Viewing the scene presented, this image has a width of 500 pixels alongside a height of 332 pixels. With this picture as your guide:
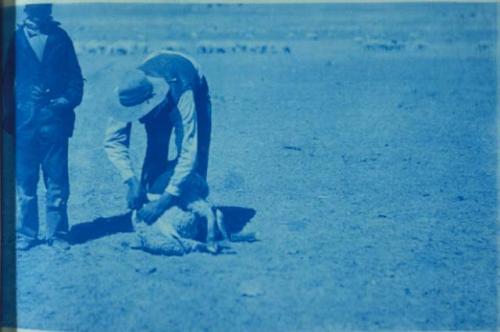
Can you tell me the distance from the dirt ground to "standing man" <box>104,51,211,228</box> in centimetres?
3

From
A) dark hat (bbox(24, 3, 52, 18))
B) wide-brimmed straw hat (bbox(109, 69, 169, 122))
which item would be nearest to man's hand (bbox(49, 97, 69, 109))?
wide-brimmed straw hat (bbox(109, 69, 169, 122))

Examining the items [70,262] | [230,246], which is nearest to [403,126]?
[230,246]

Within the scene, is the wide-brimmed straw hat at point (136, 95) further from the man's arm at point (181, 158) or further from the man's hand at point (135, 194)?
the man's hand at point (135, 194)

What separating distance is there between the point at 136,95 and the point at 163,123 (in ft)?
0.38

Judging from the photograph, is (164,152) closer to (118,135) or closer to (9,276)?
(118,135)

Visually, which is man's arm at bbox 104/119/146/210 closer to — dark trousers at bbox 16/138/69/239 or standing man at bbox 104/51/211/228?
standing man at bbox 104/51/211/228

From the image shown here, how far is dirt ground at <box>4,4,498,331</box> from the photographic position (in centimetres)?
155

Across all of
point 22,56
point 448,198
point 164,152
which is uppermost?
point 22,56

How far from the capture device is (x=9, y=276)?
1604 millimetres

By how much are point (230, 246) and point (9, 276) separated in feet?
2.17

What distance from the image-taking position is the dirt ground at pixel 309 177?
155 cm

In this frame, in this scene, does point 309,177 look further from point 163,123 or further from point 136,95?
point 136,95

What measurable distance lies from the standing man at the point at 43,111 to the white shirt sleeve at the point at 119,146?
0.12 m

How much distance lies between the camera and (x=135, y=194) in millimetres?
1601
